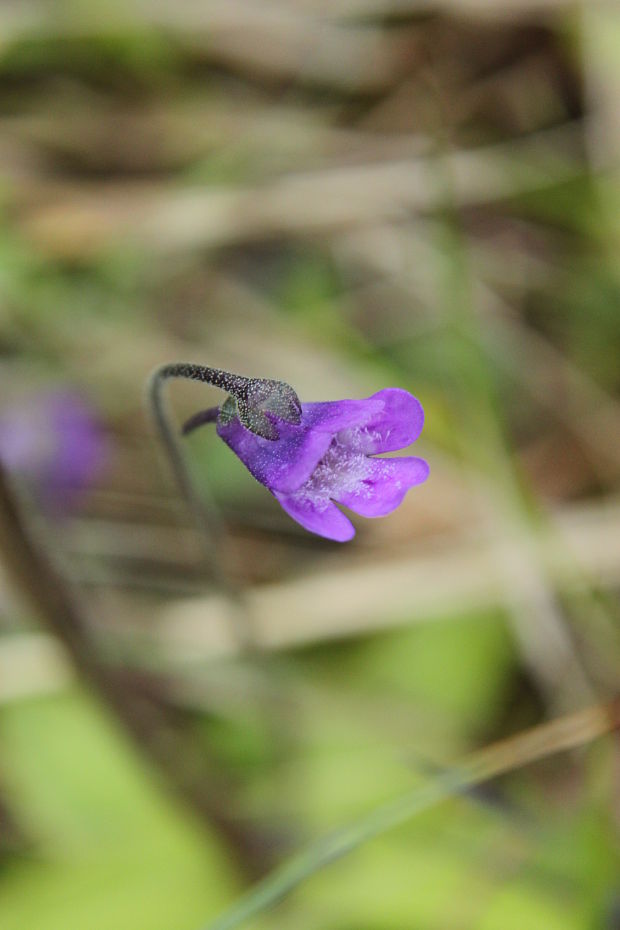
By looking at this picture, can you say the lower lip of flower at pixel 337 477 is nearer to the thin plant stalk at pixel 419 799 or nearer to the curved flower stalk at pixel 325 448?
the curved flower stalk at pixel 325 448

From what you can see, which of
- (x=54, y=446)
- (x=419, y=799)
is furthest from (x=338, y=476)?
(x=54, y=446)

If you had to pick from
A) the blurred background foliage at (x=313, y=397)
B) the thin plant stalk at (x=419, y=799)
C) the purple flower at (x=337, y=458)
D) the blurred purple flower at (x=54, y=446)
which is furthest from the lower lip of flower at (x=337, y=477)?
the blurred purple flower at (x=54, y=446)

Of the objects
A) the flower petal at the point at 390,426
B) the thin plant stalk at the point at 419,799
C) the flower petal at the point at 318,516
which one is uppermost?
the flower petal at the point at 390,426

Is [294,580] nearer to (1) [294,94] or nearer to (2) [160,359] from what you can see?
(2) [160,359]

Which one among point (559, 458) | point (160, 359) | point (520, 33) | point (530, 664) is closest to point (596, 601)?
point (530, 664)

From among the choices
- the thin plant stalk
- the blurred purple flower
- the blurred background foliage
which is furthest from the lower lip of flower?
the blurred purple flower

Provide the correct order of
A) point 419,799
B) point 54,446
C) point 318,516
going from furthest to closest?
point 54,446 < point 419,799 < point 318,516

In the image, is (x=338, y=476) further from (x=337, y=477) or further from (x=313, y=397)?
(x=313, y=397)
